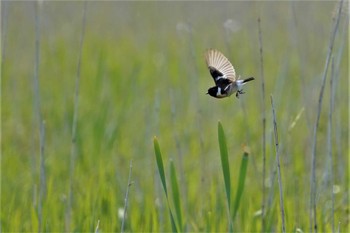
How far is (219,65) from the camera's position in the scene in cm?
106

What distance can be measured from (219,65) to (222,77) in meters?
0.03

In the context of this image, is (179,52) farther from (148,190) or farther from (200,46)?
(148,190)

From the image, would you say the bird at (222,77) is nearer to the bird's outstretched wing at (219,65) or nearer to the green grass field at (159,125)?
the bird's outstretched wing at (219,65)

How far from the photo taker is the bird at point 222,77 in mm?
986

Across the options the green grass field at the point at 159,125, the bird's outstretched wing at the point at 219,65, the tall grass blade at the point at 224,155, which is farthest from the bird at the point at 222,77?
the green grass field at the point at 159,125

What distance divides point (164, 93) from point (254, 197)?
175 centimetres

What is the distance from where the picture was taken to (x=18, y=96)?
3.50 m

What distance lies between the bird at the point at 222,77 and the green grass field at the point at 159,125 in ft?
0.88

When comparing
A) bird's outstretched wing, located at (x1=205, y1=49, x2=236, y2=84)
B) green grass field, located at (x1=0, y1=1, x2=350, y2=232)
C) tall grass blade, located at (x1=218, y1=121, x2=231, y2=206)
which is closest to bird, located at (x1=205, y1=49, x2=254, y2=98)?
bird's outstretched wing, located at (x1=205, y1=49, x2=236, y2=84)

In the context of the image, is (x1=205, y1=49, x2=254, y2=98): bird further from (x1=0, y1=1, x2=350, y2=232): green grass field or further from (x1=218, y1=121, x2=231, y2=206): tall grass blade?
(x1=0, y1=1, x2=350, y2=232): green grass field

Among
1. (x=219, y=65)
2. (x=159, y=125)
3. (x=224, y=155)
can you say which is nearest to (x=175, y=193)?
(x=224, y=155)

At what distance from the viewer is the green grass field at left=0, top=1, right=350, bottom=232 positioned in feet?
5.87

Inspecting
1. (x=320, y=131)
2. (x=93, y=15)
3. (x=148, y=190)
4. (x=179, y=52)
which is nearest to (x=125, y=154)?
(x=148, y=190)

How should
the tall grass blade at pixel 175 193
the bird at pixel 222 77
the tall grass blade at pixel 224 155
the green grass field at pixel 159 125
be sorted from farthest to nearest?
1. the green grass field at pixel 159 125
2. the tall grass blade at pixel 175 193
3. the tall grass blade at pixel 224 155
4. the bird at pixel 222 77
